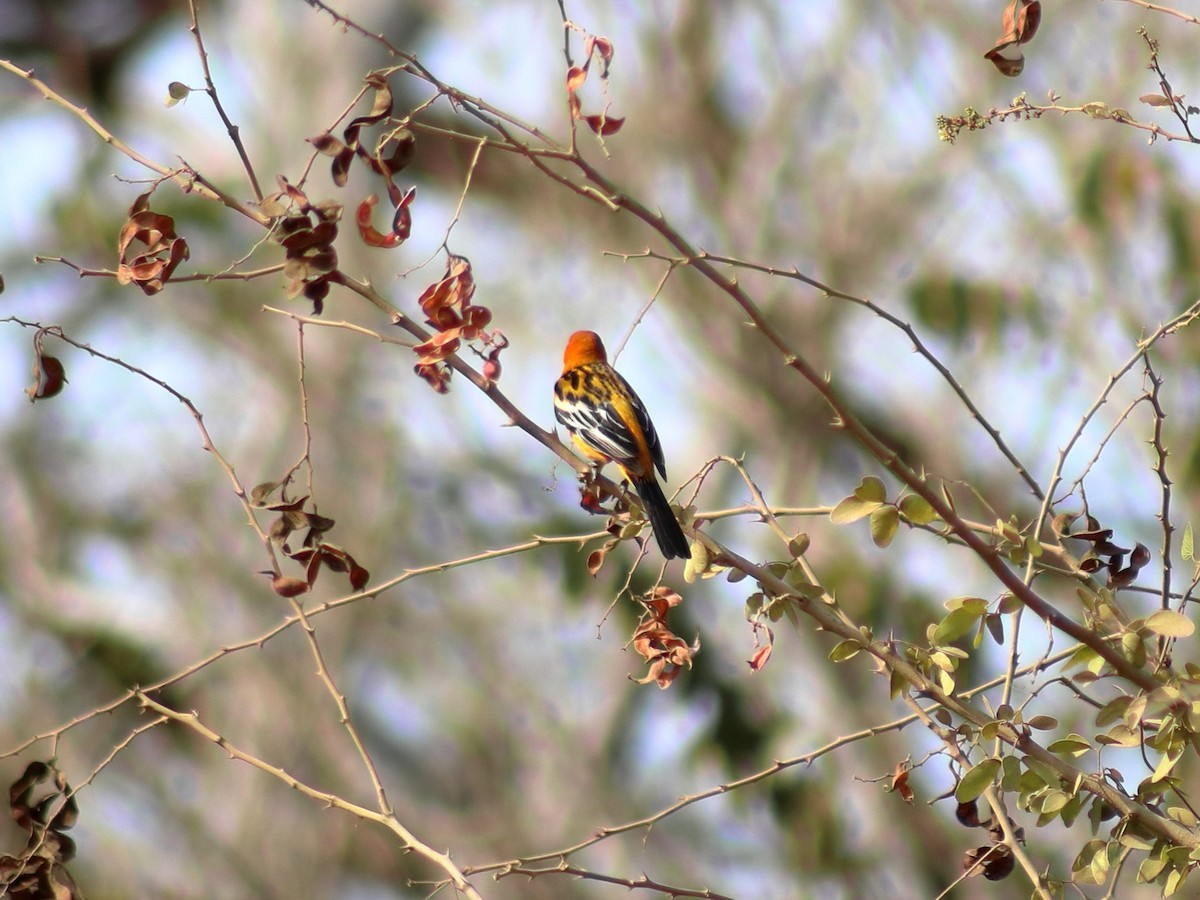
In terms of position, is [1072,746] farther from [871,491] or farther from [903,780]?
[871,491]

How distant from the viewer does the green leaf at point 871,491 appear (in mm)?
2531

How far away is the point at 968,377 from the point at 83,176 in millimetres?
9105

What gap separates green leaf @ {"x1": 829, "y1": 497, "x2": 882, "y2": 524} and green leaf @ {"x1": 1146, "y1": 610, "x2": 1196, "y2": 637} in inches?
20.2

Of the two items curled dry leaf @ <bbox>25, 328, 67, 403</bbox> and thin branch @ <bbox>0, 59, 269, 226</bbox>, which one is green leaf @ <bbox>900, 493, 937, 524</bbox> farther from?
curled dry leaf @ <bbox>25, 328, 67, 403</bbox>

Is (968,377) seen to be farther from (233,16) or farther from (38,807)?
(38,807)

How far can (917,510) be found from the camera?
8.25 feet

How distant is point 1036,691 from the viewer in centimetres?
247

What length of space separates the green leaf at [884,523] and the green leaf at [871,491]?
3 cm

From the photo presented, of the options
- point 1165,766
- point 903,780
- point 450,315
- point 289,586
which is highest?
point 450,315

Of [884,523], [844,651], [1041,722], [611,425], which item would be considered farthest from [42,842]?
[611,425]

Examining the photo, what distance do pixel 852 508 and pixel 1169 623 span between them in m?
0.58

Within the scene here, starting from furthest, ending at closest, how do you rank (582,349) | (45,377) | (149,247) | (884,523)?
(582,349) < (45,377) < (149,247) < (884,523)

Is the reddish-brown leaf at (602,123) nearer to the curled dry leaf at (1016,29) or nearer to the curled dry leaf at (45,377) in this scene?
the curled dry leaf at (1016,29)

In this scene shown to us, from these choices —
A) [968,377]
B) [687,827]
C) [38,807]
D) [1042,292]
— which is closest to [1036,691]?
[38,807]
